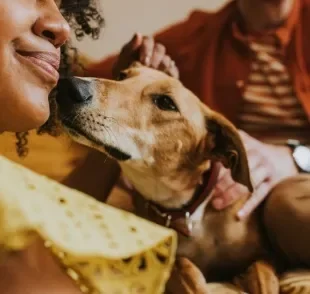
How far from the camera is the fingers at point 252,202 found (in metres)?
1.25

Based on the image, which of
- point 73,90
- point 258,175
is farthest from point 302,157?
point 73,90

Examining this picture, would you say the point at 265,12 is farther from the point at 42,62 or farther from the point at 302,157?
the point at 42,62

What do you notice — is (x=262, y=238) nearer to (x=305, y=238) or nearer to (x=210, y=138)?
(x=305, y=238)

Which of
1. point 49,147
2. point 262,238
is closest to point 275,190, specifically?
point 262,238

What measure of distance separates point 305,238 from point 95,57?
1266mm

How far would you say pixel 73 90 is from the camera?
1098 mm

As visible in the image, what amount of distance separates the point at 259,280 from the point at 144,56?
1.92ft

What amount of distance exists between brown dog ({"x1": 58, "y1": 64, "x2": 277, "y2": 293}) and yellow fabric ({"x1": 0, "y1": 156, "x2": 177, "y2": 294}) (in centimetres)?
44

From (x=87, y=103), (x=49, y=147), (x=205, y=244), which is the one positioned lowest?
(x=49, y=147)

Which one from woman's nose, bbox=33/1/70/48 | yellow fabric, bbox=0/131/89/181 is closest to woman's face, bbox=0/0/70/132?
woman's nose, bbox=33/1/70/48

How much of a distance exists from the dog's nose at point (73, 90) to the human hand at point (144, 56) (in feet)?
0.94

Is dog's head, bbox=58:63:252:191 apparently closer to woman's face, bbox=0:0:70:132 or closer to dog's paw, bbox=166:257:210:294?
dog's paw, bbox=166:257:210:294

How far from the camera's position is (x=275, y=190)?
49.4 inches

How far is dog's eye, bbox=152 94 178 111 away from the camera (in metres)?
1.24
